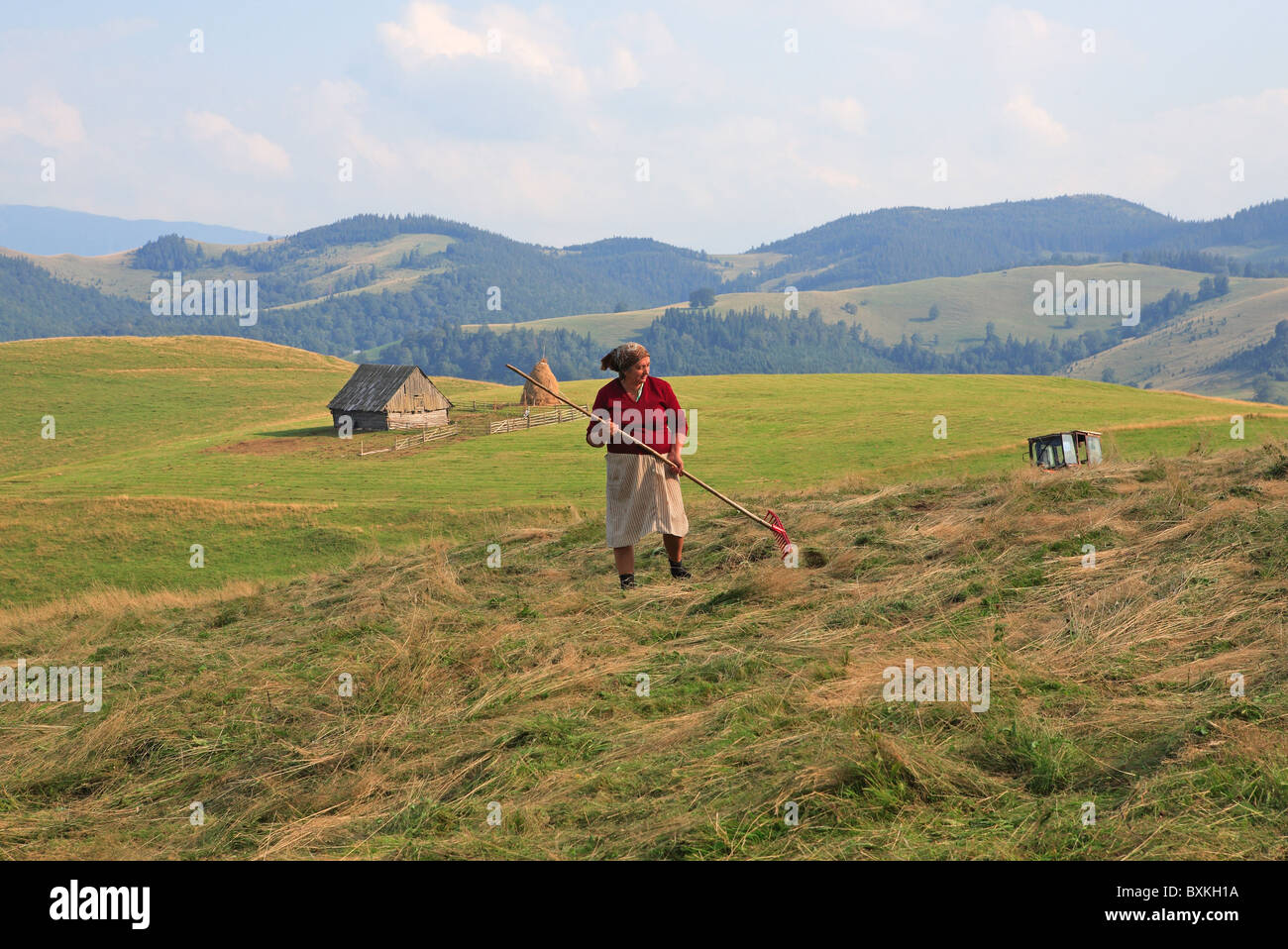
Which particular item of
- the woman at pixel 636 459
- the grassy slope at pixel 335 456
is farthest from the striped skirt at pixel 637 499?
the grassy slope at pixel 335 456

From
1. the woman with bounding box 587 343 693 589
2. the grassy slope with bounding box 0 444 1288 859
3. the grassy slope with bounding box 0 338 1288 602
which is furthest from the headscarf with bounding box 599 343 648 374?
the grassy slope with bounding box 0 338 1288 602

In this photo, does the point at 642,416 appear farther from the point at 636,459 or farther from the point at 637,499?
the point at 637,499

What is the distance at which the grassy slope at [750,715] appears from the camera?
4152 mm

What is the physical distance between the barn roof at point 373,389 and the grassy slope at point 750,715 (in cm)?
4594

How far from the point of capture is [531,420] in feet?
175

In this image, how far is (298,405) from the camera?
211 ft

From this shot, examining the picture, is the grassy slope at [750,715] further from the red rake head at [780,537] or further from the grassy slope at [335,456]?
the grassy slope at [335,456]

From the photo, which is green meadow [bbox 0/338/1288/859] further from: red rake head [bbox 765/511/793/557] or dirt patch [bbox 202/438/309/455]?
dirt patch [bbox 202/438/309/455]

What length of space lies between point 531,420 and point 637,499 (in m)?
44.4

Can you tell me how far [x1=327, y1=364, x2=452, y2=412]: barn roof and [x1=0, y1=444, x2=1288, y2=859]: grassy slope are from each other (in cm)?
4594

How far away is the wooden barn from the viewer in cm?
5509
